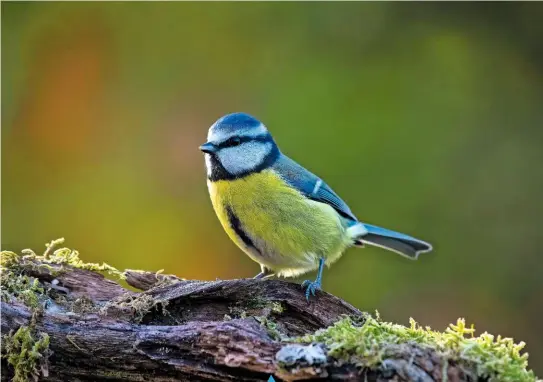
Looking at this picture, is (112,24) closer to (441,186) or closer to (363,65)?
(363,65)

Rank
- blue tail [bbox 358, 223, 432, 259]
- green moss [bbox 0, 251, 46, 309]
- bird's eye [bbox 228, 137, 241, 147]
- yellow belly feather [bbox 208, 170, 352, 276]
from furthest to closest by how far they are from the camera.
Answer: blue tail [bbox 358, 223, 432, 259] → bird's eye [bbox 228, 137, 241, 147] → yellow belly feather [bbox 208, 170, 352, 276] → green moss [bbox 0, 251, 46, 309]

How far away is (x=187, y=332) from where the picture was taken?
196 cm

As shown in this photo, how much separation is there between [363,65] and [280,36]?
629mm

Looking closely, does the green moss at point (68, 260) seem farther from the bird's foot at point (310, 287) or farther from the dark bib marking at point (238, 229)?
the bird's foot at point (310, 287)

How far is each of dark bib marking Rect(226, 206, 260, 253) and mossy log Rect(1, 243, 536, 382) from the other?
36 cm

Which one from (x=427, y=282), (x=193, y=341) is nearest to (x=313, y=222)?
(x=193, y=341)

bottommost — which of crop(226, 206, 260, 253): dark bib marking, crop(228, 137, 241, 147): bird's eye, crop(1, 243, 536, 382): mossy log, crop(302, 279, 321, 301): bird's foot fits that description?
crop(1, 243, 536, 382): mossy log

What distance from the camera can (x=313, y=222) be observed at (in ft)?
9.30

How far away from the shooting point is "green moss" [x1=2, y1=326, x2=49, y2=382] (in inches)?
77.8

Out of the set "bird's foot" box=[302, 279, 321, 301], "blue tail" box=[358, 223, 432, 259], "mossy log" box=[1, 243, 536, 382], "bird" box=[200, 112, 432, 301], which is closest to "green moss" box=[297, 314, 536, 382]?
"mossy log" box=[1, 243, 536, 382]

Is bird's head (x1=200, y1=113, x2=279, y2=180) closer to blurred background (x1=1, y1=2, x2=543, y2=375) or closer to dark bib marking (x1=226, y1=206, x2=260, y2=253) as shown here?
dark bib marking (x1=226, y1=206, x2=260, y2=253)

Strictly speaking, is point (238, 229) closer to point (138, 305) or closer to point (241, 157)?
point (241, 157)

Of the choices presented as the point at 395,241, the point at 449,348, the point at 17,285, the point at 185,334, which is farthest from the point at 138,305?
the point at 395,241

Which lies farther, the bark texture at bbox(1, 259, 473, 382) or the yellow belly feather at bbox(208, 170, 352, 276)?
the yellow belly feather at bbox(208, 170, 352, 276)
